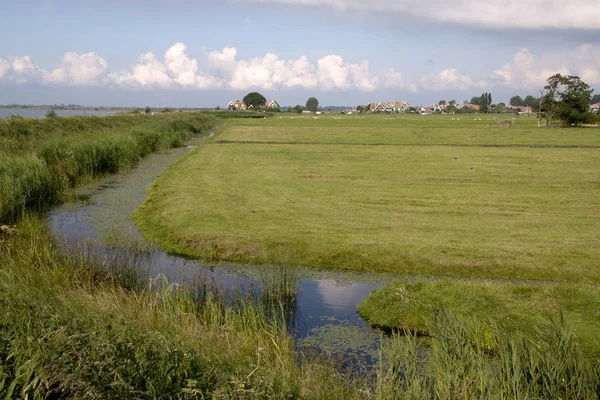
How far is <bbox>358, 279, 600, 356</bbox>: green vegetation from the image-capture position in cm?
996

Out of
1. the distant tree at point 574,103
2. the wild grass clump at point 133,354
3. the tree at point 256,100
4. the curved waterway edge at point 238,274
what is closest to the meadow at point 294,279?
the wild grass clump at point 133,354

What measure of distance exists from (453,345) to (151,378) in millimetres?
3648

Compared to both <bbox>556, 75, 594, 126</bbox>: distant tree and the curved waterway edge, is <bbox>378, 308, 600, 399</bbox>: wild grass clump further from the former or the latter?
<bbox>556, 75, 594, 126</bbox>: distant tree

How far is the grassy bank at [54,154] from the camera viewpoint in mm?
17656

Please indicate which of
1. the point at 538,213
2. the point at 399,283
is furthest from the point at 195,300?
the point at 538,213

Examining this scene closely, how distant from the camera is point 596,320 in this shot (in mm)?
9836

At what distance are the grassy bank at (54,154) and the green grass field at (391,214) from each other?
3.48 metres

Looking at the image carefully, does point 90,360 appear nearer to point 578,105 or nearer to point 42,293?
point 42,293

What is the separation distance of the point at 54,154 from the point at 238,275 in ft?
51.0

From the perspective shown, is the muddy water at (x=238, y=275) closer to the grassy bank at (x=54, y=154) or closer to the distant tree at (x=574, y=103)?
the grassy bank at (x=54, y=154)

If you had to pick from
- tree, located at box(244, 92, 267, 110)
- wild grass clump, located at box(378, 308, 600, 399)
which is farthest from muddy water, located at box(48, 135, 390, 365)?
tree, located at box(244, 92, 267, 110)

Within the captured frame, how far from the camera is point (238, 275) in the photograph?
12977 millimetres

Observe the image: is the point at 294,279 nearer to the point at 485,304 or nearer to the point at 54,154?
the point at 485,304

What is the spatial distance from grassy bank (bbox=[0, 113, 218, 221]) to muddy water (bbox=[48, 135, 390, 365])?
111 cm
